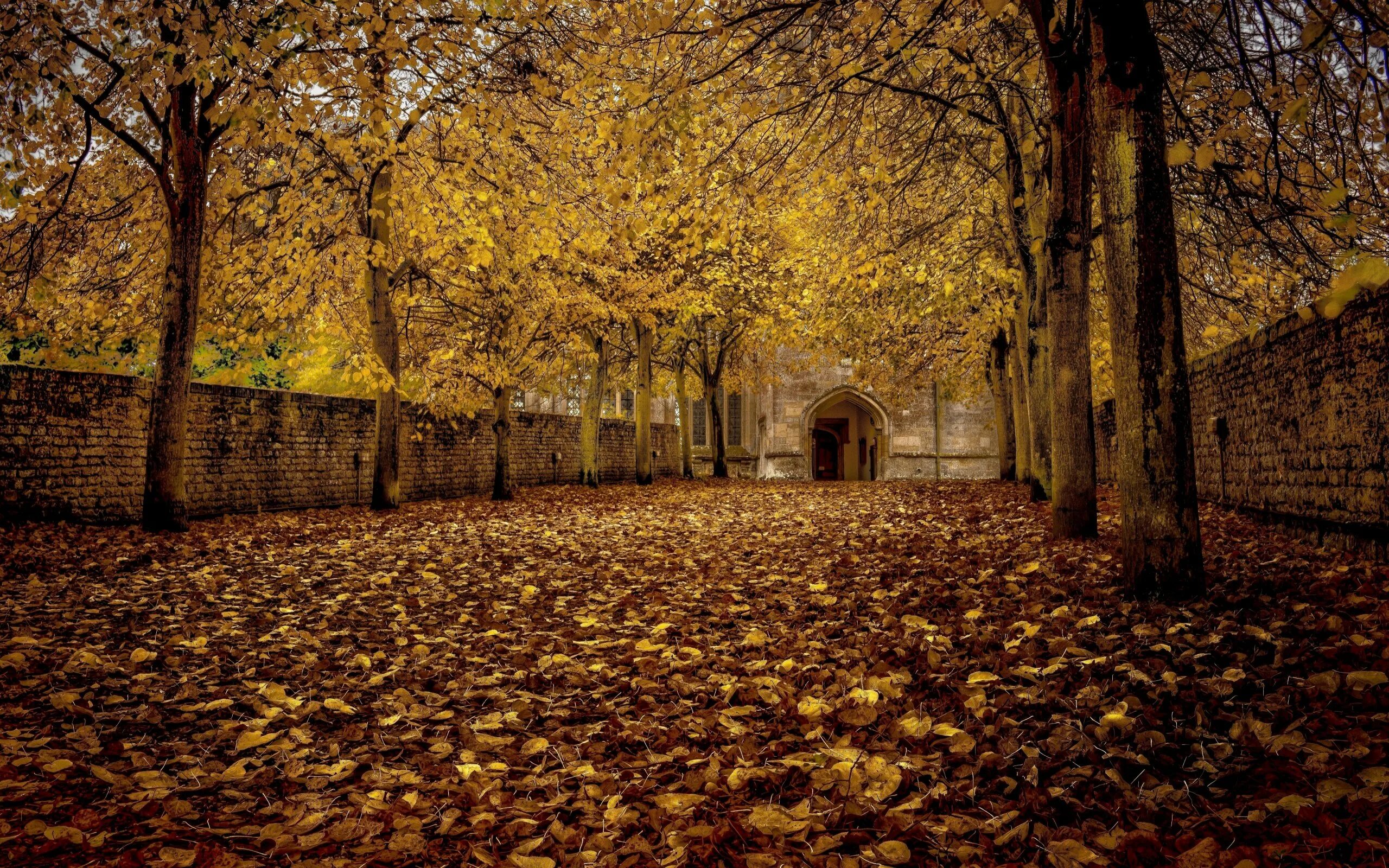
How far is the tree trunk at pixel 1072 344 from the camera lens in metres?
7.19

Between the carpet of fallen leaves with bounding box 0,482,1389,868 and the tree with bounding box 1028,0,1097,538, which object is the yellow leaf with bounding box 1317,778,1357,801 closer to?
the carpet of fallen leaves with bounding box 0,482,1389,868

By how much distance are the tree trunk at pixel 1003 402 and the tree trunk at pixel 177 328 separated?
16524 millimetres

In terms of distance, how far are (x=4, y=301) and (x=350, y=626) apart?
10.1m

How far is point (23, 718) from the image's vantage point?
3.57m

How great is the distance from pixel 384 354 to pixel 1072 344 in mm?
10609

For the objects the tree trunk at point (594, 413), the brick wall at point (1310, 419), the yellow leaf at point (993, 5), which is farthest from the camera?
the tree trunk at point (594, 413)

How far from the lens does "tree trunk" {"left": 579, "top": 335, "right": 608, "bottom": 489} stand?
20562mm

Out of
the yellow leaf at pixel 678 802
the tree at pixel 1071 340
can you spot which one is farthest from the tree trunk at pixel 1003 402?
the yellow leaf at pixel 678 802

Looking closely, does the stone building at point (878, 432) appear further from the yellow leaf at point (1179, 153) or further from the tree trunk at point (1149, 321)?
the yellow leaf at point (1179, 153)

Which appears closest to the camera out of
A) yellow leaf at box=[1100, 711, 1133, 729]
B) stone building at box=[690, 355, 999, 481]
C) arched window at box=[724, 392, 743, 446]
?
yellow leaf at box=[1100, 711, 1133, 729]

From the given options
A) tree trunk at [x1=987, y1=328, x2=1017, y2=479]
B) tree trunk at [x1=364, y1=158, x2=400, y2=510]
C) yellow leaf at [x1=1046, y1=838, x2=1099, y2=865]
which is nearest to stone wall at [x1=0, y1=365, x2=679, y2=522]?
tree trunk at [x1=364, y1=158, x2=400, y2=510]

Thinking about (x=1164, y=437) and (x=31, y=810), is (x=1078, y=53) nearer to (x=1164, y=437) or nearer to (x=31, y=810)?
(x=1164, y=437)

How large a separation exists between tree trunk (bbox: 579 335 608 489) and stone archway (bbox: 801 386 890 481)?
14.6 m

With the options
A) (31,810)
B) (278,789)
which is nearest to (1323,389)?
(278,789)
